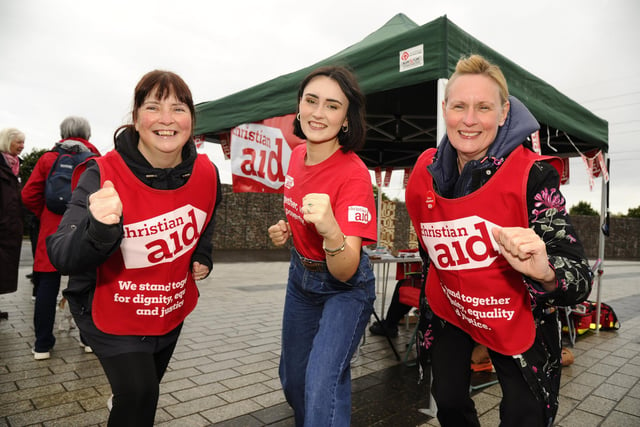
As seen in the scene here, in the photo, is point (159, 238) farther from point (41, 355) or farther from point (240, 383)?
point (41, 355)

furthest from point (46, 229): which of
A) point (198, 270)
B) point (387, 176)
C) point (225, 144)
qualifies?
point (387, 176)

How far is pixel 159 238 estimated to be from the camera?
178 cm

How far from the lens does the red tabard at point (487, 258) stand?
1.65 meters

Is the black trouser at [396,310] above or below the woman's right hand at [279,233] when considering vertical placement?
below

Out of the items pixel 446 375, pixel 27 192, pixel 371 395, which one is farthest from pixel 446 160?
pixel 27 192

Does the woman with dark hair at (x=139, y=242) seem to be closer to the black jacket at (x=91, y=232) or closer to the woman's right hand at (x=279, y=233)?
the black jacket at (x=91, y=232)

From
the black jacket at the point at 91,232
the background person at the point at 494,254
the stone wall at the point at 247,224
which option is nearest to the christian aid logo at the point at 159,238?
the black jacket at the point at 91,232

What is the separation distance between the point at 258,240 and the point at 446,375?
1587cm

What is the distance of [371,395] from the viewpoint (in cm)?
329

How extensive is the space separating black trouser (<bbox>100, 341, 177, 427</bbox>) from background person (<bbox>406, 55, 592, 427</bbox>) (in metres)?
1.22

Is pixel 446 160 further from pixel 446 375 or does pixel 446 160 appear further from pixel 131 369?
pixel 131 369

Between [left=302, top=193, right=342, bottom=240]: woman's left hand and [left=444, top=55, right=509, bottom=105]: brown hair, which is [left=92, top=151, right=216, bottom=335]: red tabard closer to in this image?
[left=302, top=193, right=342, bottom=240]: woman's left hand

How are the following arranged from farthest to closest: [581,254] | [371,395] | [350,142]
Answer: [371,395] → [350,142] → [581,254]

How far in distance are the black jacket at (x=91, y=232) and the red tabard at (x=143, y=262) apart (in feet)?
0.16
